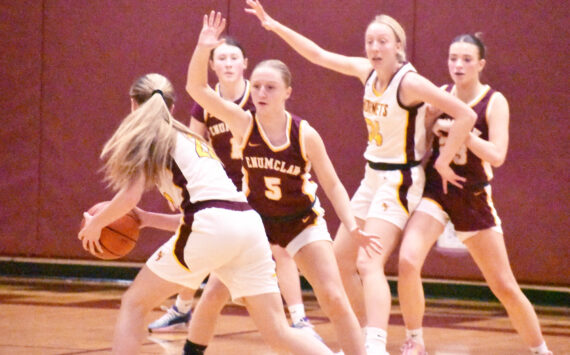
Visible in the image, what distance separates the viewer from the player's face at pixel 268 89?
505 cm

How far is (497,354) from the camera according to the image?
20.2ft

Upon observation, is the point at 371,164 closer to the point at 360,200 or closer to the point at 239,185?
the point at 360,200

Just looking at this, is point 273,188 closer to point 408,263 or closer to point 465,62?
point 408,263

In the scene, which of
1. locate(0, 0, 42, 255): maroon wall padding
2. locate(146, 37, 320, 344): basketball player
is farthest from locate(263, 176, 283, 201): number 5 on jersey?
locate(0, 0, 42, 255): maroon wall padding

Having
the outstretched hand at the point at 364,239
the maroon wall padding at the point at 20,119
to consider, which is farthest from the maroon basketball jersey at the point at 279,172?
the maroon wall padding at the point at 20,119

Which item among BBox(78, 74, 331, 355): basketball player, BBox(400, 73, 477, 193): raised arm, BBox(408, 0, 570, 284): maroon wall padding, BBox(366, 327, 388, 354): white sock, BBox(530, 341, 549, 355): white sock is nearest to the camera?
BBox(78, 74, 331, 355): basketball player

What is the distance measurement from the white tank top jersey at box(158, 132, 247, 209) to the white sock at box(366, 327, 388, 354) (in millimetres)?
1291

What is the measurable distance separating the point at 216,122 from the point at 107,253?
2432 millimetres

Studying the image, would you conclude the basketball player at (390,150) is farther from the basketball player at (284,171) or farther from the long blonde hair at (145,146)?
the long blonde hair at (145,146)

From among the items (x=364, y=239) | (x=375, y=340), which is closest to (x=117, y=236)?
(x=364, y=239)

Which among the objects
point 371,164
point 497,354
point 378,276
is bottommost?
point 497,354

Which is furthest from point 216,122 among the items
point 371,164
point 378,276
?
point 378,276

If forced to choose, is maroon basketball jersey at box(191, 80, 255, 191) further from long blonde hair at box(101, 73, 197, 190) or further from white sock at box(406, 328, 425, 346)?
long blonde hair at box(101, 73, 197, 190)

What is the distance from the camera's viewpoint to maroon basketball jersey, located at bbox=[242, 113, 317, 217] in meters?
5.07
